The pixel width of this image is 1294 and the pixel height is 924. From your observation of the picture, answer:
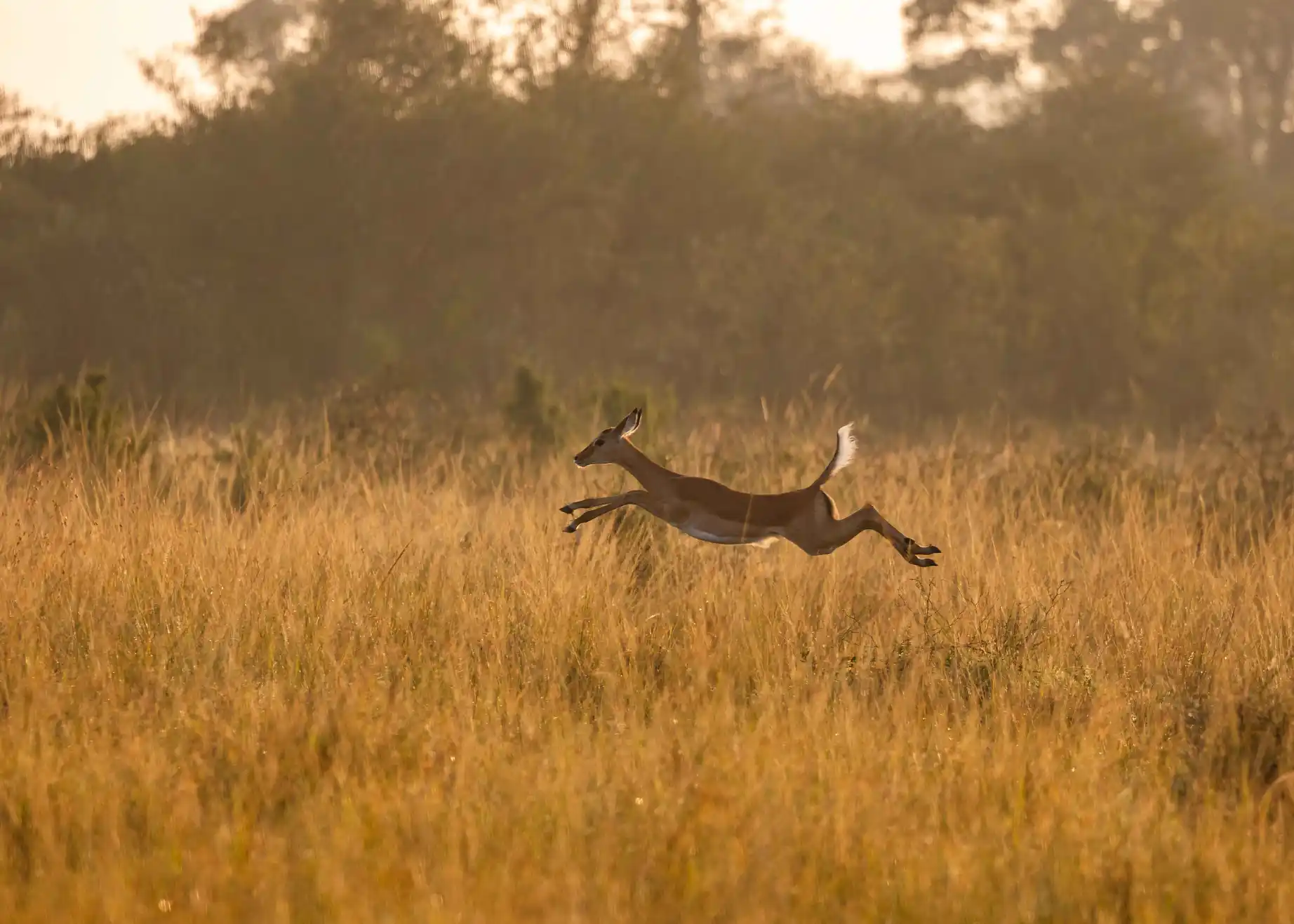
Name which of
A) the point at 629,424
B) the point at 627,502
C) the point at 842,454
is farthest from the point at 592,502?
the point at 842,454

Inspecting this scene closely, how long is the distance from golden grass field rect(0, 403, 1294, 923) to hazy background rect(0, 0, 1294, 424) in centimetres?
1282

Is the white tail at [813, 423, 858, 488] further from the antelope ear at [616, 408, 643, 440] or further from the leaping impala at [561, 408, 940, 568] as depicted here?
the antelope ear at [616, 408, 643, 440]

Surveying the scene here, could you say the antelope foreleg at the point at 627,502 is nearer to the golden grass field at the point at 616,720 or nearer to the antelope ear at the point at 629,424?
the antelope ear at the point at 629,424

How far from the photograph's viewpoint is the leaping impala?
617 cm

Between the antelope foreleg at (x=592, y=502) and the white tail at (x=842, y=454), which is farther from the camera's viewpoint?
the white tail at (x=842, y=454)

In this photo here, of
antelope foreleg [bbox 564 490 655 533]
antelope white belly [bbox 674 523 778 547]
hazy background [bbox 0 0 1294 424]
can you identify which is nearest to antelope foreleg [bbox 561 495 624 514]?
antelope foreleg [bbox 564 490 655 533]

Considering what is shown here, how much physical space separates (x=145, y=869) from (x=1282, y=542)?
6.34 m

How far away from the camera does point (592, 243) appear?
22609mm

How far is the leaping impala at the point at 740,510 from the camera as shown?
6.17m

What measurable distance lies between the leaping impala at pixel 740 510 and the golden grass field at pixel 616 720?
1.18ft

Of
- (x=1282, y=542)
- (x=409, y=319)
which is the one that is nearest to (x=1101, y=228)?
(x=409, y=319)

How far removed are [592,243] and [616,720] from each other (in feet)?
58.8

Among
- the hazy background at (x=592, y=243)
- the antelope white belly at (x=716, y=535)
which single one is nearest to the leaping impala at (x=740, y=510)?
the antelope white belly at (x=716, y=535)

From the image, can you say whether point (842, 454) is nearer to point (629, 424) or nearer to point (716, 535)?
point (716, 535)
